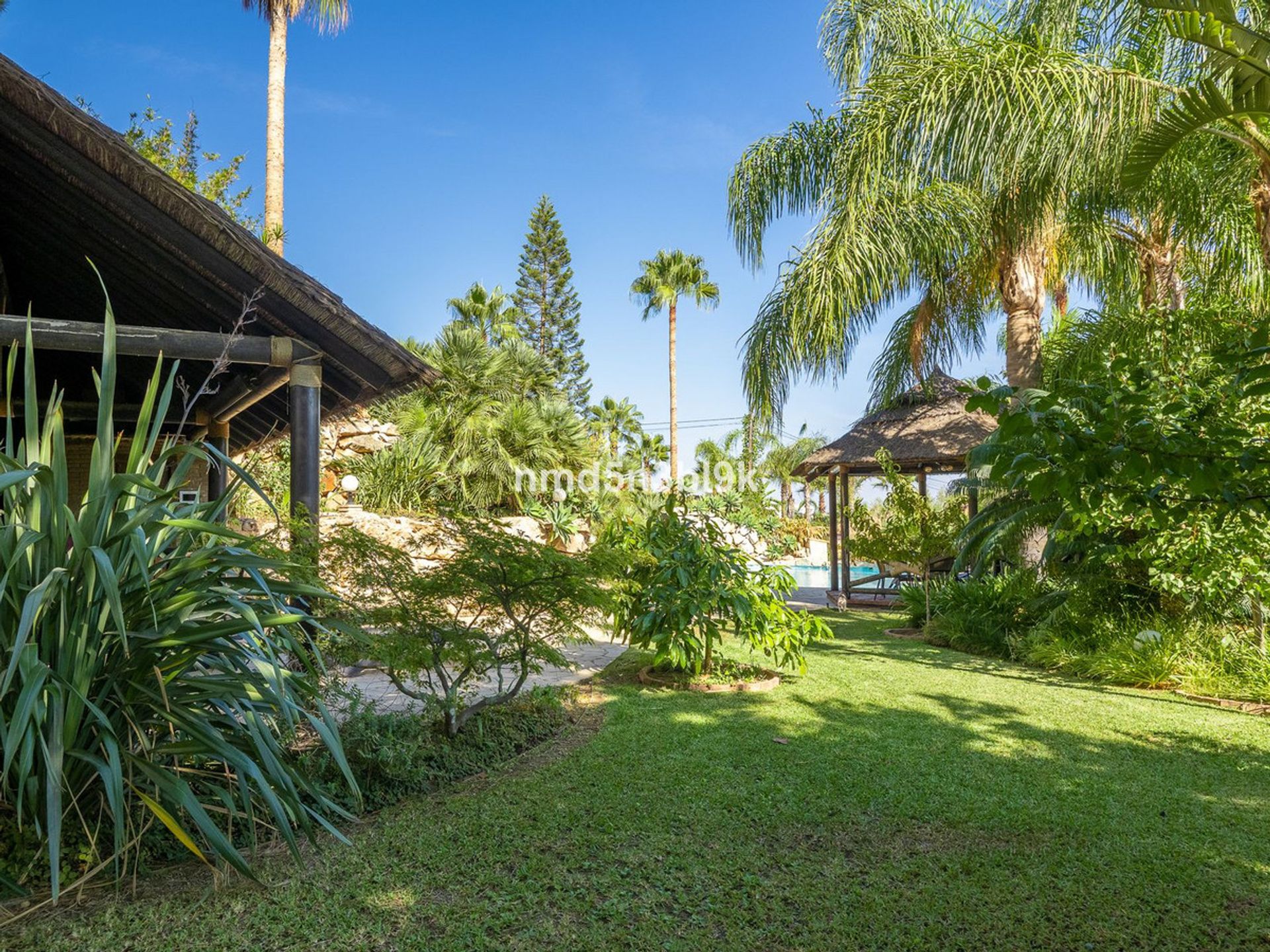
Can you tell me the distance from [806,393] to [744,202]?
2.70 meters

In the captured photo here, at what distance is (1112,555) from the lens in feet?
19.9

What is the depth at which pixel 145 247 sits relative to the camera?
4.88 meters

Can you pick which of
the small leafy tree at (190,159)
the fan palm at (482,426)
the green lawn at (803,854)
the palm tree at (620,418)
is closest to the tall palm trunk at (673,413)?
the palm tree at (620,418)

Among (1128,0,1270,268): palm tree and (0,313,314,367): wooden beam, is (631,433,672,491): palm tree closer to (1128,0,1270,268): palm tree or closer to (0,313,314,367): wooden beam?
(1128,0,1270,268): palm tree

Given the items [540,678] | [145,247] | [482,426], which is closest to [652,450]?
[482,426]

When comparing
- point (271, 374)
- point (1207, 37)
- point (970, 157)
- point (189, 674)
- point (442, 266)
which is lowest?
point (189, 674)

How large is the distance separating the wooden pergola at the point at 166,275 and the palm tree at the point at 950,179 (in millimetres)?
5550

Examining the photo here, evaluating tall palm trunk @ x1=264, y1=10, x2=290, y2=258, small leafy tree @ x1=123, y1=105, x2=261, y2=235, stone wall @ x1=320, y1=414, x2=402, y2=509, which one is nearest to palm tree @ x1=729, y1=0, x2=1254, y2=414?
stone wall @ x1=320, y1=414, x2=402, y2=509

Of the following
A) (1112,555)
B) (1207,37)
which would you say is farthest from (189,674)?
(1112,555)

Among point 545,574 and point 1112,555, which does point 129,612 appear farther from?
point 1112,555

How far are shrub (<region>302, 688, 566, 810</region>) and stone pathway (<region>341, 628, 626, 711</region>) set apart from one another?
0.17 metres

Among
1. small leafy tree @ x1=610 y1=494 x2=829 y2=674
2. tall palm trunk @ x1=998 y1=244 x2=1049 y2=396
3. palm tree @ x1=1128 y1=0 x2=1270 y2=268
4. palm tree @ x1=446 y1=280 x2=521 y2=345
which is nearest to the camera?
palm tree @ x1=1128 y1=0 x2=1270 y2=268

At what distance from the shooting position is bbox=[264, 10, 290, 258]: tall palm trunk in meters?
14.1

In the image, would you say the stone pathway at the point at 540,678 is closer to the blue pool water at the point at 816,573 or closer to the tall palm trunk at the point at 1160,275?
the tall palm trunk at the point at 1160,275
